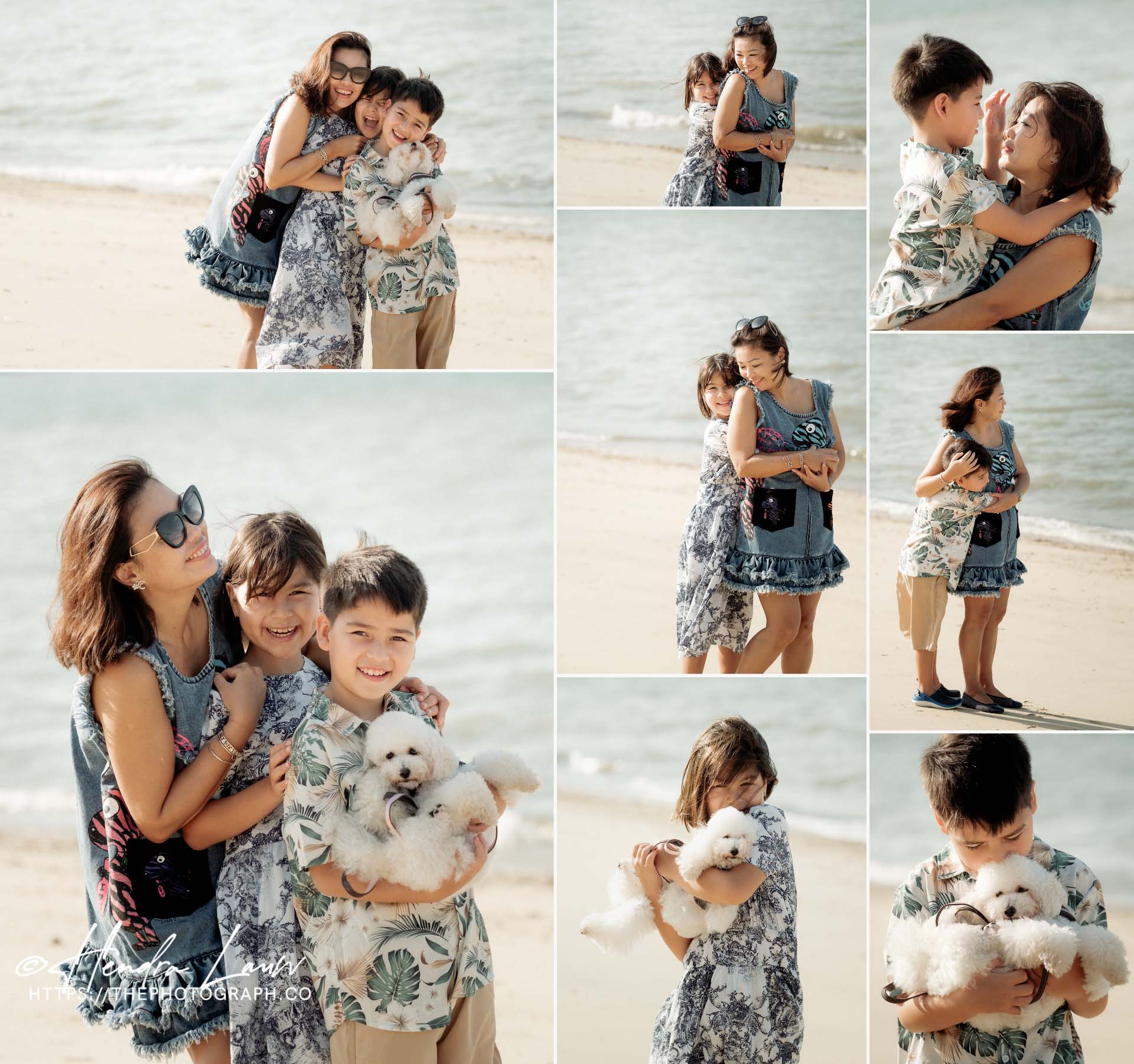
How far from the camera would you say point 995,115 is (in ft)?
10.8

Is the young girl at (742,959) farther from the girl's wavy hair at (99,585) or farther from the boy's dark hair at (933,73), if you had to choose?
the boy's dark hair at (933,73)

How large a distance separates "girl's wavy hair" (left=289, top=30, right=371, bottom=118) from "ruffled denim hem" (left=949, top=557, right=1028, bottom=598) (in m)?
2.41

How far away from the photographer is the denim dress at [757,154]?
15.0 feet

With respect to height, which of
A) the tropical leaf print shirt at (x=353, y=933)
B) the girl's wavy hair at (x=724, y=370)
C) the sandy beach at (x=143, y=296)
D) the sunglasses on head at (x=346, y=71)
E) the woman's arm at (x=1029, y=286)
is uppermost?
the sandy beach at (x=143, y=296)

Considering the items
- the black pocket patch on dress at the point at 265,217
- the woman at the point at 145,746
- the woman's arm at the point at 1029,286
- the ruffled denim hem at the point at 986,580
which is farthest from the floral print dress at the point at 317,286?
the ruffled denim hem at the point at 986,580

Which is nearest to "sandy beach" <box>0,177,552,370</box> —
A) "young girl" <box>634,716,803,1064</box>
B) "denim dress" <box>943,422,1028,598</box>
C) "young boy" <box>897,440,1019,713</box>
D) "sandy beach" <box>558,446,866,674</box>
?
"sandy beach" <box>558,446,866,674</box>

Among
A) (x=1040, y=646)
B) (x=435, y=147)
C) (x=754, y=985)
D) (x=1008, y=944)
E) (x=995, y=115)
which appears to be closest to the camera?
(x=1008, y=944)

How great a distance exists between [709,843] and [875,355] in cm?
724

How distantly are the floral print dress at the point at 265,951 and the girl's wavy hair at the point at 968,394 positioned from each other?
246cm

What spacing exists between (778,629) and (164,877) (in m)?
2.06

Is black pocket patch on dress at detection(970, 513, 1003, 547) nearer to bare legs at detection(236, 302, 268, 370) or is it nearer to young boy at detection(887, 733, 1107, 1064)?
young boy at detection(887, 733, 1107, 1064)

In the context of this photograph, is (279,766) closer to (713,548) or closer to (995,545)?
(713,548)

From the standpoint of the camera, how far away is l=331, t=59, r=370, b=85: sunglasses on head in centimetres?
364

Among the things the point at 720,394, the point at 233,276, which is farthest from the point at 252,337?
the point at 720,394
